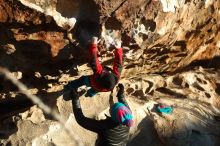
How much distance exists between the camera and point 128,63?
3.97 m

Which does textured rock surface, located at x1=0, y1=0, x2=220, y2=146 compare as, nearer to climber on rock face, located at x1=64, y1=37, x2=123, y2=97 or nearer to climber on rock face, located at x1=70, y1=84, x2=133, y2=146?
climber on rock face, located at x1=64, y1=37, x2=123, y2=97

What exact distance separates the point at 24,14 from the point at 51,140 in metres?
1.40

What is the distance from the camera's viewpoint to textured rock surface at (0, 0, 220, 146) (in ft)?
10.6

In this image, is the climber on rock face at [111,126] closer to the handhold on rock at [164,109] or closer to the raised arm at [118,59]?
the raised arm at [118,59]

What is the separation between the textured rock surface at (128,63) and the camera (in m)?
3.22

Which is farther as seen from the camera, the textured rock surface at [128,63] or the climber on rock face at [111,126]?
the textured rock surface at [128,63]

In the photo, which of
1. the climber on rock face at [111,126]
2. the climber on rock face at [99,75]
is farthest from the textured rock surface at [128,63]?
the climber on rock face at [111,126]

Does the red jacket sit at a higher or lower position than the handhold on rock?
higher

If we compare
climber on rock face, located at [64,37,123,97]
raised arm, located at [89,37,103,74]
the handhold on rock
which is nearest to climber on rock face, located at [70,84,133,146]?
climber on rock face, located at [64,37,123,97]

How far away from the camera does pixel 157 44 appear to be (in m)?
3.86

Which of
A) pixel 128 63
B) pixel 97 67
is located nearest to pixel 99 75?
pixel 97 67

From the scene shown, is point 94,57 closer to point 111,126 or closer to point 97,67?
point 97,67

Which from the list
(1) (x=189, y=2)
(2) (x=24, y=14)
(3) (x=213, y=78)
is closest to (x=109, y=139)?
(2) (x=24, y=14)

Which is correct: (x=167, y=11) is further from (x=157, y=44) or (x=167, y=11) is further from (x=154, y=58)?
(x=154, y=58)
